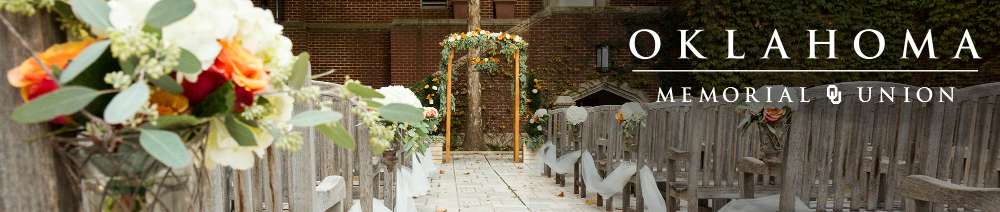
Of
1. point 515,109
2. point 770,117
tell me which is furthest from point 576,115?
point 770,117

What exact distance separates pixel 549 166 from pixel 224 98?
7.75m

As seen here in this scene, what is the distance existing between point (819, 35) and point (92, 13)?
43.8 feet

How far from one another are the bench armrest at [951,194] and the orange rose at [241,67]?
190 cm

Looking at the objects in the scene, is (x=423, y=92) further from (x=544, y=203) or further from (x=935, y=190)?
(x=935, y=190)

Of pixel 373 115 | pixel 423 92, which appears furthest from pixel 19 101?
pixel 423 92

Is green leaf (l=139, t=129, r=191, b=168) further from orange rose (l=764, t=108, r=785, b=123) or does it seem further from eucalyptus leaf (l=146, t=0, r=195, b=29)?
orange rose (l=764, t=108, r=785, b=123)

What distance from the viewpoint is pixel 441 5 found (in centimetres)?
1408

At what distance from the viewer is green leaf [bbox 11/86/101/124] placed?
65 centimetres

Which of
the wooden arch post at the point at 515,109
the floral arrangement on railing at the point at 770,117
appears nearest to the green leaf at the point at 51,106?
the floral arrangement on railing at the point at 770,117

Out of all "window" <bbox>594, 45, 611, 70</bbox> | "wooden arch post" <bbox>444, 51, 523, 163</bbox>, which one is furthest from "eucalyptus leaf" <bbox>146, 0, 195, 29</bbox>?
"window" <bbox>594, 45, 611, 70</bbox>

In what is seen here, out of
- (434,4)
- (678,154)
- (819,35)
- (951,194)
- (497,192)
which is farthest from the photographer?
(434,4)

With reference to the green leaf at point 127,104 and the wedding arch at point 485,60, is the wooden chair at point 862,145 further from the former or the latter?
the wedding arch at point 485,60

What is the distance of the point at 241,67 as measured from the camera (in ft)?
2.59

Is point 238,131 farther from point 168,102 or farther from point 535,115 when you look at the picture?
point 535,115
